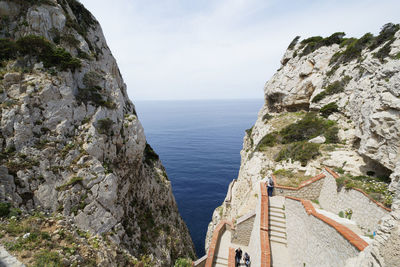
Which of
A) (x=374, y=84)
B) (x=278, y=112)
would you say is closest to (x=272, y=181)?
(x=374, y=84)

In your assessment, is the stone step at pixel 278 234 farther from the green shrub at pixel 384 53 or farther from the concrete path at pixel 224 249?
the green shrub at pixel 384 53

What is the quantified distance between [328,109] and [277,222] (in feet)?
60.6

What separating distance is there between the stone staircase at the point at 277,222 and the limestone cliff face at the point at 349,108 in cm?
302

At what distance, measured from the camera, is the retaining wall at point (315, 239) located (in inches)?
247

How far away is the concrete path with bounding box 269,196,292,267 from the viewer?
9.44 metres

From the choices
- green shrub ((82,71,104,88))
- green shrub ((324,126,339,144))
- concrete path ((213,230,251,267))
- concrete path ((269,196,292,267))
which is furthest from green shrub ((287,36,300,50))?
concrete path ((213,230,251,267))

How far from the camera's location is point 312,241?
825cm

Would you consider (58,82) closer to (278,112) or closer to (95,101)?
(95,101)

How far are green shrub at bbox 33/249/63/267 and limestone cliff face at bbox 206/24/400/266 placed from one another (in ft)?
33.8

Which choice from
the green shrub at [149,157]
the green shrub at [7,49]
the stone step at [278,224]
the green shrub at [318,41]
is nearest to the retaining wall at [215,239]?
the stone step at [278,224]

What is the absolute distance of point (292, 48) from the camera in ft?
133

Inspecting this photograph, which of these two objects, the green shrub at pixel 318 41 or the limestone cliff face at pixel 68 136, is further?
the green shrub at pixel 318 41

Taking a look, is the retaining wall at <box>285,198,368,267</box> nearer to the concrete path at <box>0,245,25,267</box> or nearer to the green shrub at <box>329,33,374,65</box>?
the concrete path at <box>0,245,25,267</box>

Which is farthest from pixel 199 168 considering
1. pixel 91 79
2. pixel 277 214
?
pixel 277 214
